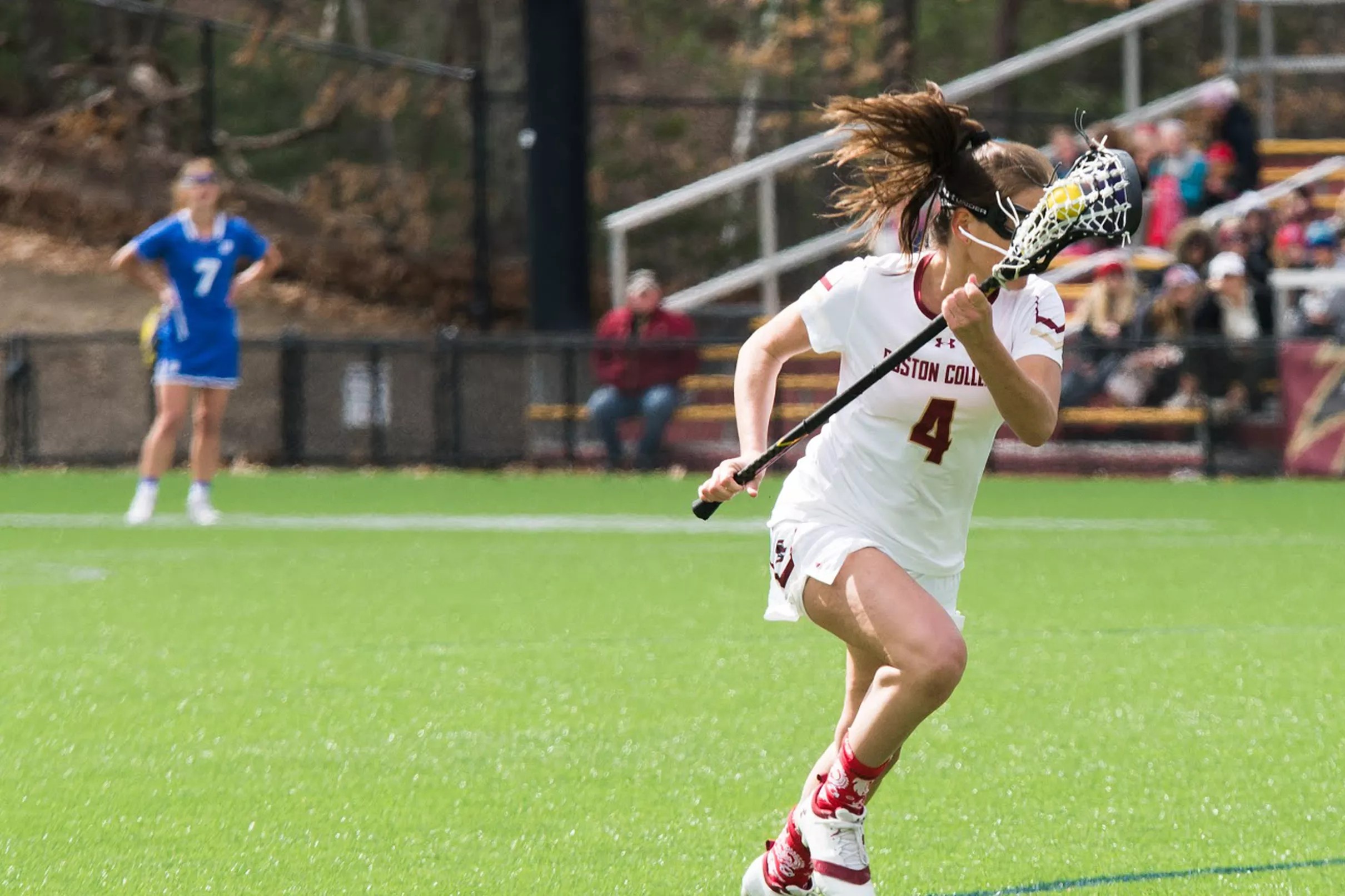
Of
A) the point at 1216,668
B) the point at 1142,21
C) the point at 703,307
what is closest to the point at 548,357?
the point at 703,307

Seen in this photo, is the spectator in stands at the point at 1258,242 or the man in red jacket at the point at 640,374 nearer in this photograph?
the spectator in stands at the point at 1258,242

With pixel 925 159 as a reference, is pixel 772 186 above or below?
above

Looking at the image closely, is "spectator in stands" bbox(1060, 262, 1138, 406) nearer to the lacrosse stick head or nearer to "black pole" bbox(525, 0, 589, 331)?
"black pole" bbox(525, 0, 589, 331)

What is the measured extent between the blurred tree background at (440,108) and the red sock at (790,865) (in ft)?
55.4

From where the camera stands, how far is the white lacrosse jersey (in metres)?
4.82

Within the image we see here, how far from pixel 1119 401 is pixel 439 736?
11565mm

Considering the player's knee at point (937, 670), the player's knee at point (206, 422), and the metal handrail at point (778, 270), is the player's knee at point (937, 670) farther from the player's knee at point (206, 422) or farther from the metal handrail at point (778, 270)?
the metal handrail at point (778, 270)

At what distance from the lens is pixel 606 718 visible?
7078 mm

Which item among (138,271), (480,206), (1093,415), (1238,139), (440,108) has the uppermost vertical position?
(440,108)

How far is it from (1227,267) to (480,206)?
24.8ft

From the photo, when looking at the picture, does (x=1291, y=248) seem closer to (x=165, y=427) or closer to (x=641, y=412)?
(x=641, y=412)

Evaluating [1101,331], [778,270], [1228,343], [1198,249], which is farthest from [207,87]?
[1228,343]

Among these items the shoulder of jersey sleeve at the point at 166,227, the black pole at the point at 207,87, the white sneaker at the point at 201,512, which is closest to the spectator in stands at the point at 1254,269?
the white sneaker at the point at 201,512

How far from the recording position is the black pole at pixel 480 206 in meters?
21.0
